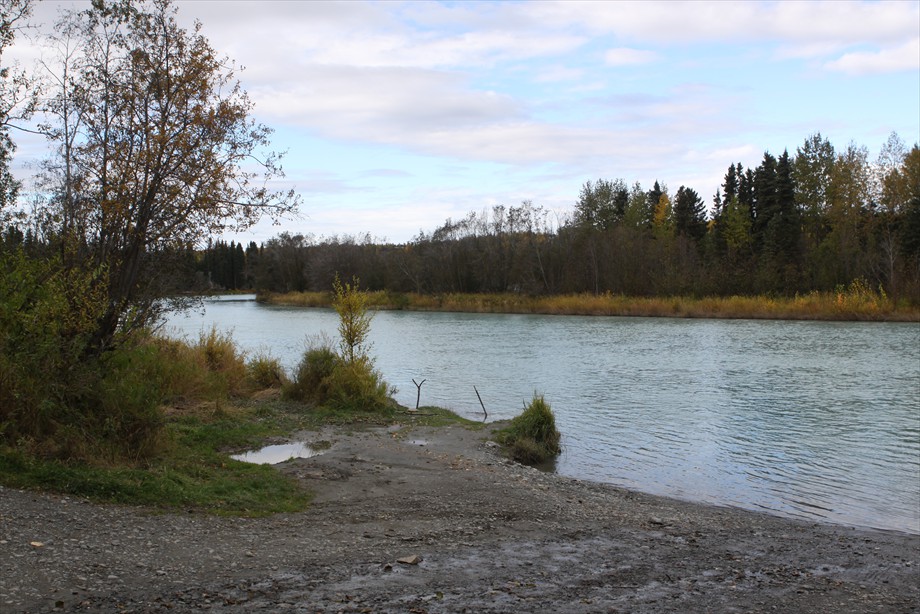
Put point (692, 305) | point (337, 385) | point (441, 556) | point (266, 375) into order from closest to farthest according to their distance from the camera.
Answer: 1. point (441, 556)
2. point (337, 385)
3. point (266, 375)
4. point (692, 305)

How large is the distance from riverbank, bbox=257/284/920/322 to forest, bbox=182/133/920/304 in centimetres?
235

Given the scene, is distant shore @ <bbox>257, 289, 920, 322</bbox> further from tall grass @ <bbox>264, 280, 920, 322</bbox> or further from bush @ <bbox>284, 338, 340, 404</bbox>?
bush @ <bbox>284, 338, 340, 404</bbox>

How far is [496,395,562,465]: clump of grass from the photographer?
1427cm

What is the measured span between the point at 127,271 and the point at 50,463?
380 cm

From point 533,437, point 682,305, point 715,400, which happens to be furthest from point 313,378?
point 682,305

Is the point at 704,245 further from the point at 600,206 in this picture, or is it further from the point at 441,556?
the point at 441,556

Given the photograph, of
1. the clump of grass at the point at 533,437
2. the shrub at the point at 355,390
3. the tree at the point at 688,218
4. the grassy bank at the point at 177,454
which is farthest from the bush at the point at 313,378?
the tree at the point at 688,218

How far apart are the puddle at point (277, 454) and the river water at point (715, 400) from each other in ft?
13.0

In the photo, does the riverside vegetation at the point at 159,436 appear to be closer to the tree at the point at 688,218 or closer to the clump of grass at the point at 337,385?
the clump of grass at the point at 337,385

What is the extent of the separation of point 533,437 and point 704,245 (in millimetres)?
67427

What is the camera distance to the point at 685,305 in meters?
58.1

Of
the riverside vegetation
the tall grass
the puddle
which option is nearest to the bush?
the riverside vegetation

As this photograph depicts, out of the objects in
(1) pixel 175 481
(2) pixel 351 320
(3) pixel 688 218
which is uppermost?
(3) pixel 688 218

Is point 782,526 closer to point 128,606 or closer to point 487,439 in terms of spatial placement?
point 487,439
